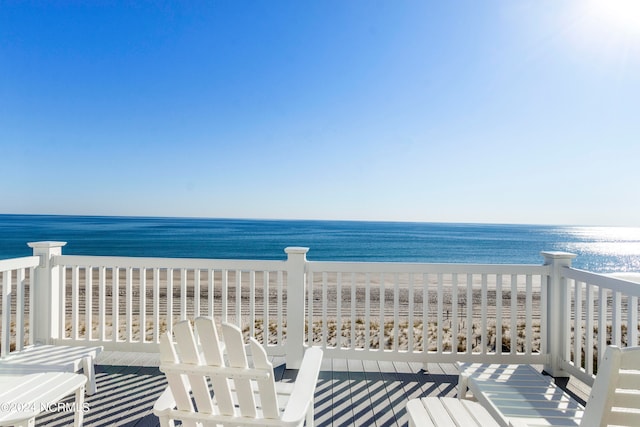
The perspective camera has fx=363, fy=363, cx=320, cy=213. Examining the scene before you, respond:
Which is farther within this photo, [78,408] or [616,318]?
[616,318]

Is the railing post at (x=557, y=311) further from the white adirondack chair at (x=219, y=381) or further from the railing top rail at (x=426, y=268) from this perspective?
the white adirondack chair at (x=219, y=381)

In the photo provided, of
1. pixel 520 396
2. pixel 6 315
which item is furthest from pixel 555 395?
pixel 6 315

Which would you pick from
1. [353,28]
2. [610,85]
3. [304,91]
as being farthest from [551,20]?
[610,85]

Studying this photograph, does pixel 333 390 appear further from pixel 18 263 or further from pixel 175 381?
pixel 18 263

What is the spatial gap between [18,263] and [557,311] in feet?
14.9

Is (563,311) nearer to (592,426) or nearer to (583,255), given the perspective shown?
(592,426)

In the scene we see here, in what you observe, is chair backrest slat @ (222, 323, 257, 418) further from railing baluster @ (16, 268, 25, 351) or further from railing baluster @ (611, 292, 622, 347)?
railing baluster @ (16, 268, 25, 351)

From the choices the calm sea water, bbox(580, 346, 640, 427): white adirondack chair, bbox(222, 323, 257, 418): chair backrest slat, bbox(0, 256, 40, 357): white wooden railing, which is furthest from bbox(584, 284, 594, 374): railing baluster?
the calm sea water

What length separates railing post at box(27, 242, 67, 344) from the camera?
3.32m

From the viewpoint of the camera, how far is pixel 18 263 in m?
3.03

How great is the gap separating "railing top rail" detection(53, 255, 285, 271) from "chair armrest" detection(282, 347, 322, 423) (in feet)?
4.96

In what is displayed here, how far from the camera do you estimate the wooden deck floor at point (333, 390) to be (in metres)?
2.34

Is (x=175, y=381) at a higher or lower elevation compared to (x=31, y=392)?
higher

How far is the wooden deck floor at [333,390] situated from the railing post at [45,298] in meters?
0.53
